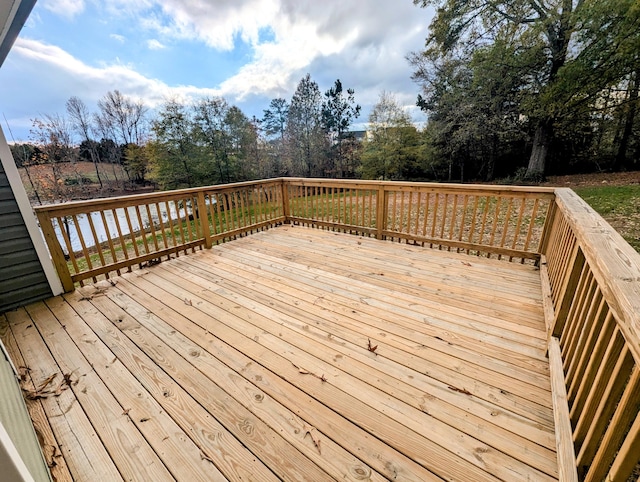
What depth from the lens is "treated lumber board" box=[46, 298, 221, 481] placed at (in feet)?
4.02

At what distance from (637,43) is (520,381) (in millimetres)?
11293

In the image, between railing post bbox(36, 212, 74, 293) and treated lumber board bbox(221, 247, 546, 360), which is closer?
treated lumber board bbox(221, 247, 546, 360)

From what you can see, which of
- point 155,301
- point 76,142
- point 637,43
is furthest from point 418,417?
point 76,142

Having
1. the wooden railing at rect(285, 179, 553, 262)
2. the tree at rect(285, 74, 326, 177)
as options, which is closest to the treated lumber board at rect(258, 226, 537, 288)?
the wooden railing at rect(285, 179, 553, 262)

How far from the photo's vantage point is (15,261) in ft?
8.33

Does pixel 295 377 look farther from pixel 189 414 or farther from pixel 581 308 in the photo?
pixel 581 308

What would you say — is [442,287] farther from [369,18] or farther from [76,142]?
[76,142]

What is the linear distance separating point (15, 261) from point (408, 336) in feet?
11.9

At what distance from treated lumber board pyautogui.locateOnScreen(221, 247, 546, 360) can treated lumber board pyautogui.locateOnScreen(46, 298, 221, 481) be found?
155 centimetres

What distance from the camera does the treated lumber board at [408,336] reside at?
1.70 metres

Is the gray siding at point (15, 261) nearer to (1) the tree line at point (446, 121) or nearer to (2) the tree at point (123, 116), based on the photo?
(1) the tree line at point (446, 121)

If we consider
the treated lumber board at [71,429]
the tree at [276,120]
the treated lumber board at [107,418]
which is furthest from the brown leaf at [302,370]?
the tree at [276,120]

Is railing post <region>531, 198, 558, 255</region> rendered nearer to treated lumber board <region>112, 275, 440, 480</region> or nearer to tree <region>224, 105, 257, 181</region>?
treated lumber board <region>112, 275, 440, 480</region>

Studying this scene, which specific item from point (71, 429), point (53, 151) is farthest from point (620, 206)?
point (53, 151)
